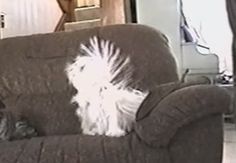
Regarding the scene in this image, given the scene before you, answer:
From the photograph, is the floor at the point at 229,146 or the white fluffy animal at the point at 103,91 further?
the floor at the point at 229,146

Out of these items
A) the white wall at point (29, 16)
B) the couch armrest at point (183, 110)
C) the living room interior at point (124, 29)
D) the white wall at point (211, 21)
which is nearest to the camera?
the couch armrest at point (183, 110)

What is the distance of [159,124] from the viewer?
6.77 ft

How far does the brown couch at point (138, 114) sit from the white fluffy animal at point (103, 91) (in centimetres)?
7

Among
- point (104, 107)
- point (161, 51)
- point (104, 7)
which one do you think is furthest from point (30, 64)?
point (104, 7)

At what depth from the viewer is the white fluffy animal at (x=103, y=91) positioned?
8.13 feet

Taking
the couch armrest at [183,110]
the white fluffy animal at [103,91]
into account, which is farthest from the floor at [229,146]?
the couch armrest at [183,110]

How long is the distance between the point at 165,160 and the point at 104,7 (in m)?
2.63

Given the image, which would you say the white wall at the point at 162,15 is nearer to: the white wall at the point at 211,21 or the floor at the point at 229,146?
the floor at the point at 229,146

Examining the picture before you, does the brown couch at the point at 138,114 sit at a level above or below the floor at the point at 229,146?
above

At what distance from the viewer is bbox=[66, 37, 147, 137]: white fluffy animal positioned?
2479 millimetres

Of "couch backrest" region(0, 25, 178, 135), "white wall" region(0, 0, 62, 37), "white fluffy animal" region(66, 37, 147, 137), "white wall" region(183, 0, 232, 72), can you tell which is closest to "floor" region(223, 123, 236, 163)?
"couch backrest" region(0, 25, 178, 135)

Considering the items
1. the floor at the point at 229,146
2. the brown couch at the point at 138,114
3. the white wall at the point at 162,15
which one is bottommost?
the floor at the point at 229,146

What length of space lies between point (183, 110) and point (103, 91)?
0.70 m

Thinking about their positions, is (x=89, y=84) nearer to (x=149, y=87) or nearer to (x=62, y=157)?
(x=149, y=87)
